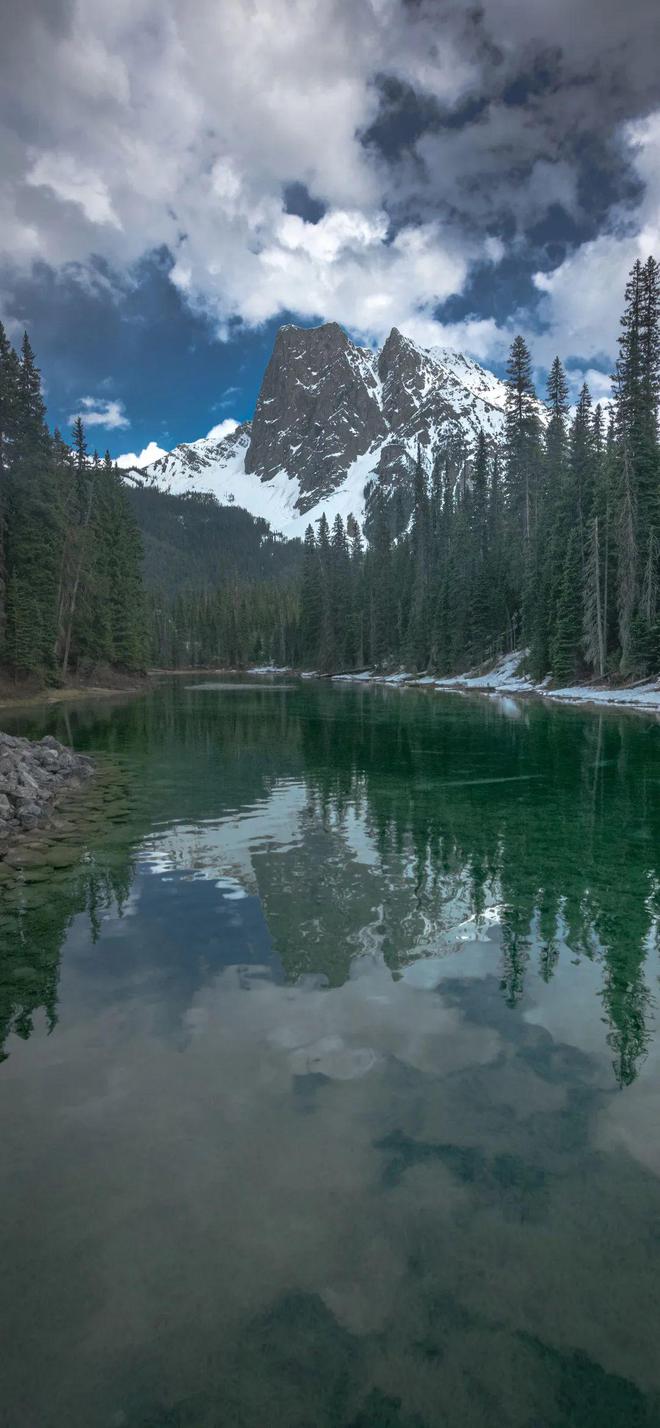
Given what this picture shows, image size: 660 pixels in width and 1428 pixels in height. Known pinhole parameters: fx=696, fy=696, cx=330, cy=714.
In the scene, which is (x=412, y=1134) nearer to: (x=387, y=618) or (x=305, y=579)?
(x=387, y=618)

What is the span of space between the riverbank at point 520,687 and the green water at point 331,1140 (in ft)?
102

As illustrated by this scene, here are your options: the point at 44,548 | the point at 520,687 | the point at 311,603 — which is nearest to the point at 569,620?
the point at 520,687

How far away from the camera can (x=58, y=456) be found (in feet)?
185

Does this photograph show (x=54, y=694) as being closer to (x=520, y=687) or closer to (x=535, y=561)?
(x=520, y=687)

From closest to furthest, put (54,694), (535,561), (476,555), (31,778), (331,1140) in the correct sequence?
1. (331,1140)
2. (31,778)
3. (54,694)
4. (535,561)
5. (476,555)

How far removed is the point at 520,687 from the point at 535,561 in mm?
10884

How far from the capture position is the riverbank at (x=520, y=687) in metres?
40.3

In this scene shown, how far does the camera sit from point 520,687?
182 ft

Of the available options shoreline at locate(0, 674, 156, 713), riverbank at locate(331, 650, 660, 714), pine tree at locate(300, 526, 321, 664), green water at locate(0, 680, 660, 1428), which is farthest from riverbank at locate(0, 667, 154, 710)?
pine tree at locate(300, 526, 321, 664)

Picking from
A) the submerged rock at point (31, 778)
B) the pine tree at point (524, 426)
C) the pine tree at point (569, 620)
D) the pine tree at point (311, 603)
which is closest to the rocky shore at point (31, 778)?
the submerged rock at point (31, 778)

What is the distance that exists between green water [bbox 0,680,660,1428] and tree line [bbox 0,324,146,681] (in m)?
39.0

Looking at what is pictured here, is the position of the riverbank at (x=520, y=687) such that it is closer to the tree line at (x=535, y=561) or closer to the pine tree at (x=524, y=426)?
the tree line at (x=535, y=561)

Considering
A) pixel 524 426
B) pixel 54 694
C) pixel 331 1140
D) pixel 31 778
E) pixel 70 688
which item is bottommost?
pixel 331 1140

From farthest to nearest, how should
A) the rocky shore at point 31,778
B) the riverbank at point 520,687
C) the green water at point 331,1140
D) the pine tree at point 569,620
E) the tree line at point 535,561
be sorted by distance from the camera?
the pine tree at point 569,620
the tree line at point 535,561
the riverbank at point 520,687
the rocky shore at point 31,778
the green water at point 331,1140
